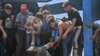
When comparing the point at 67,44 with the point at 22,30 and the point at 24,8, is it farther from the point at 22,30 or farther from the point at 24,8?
the point at 24,8

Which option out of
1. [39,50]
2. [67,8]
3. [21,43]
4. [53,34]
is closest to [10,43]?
[21,43]

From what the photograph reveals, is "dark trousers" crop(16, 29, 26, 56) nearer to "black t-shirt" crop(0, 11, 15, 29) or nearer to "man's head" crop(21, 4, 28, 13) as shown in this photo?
"black t-shirt" crop(0, 11, 15, 29)

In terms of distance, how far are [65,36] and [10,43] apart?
3.86 ft

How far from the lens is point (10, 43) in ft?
13.7

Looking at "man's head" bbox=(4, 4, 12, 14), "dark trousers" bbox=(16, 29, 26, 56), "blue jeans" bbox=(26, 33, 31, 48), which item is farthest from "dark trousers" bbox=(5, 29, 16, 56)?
"man's head" bbox=(4, 4, 12, 14)

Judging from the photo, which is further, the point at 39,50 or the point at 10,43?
the point at 10,43

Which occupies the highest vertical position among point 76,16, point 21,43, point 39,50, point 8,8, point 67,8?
point 8,8

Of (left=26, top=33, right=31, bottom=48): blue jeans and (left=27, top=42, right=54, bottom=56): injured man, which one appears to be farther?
(left=26, top=33, right=31, bottom=48): blue jeans

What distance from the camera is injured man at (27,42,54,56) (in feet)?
13.1

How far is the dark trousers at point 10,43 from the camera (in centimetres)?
414

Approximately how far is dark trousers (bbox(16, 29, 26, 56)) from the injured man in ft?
0.40

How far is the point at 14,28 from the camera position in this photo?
4.14 m

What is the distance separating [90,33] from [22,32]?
1426mm

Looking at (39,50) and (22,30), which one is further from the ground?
(22,30)
